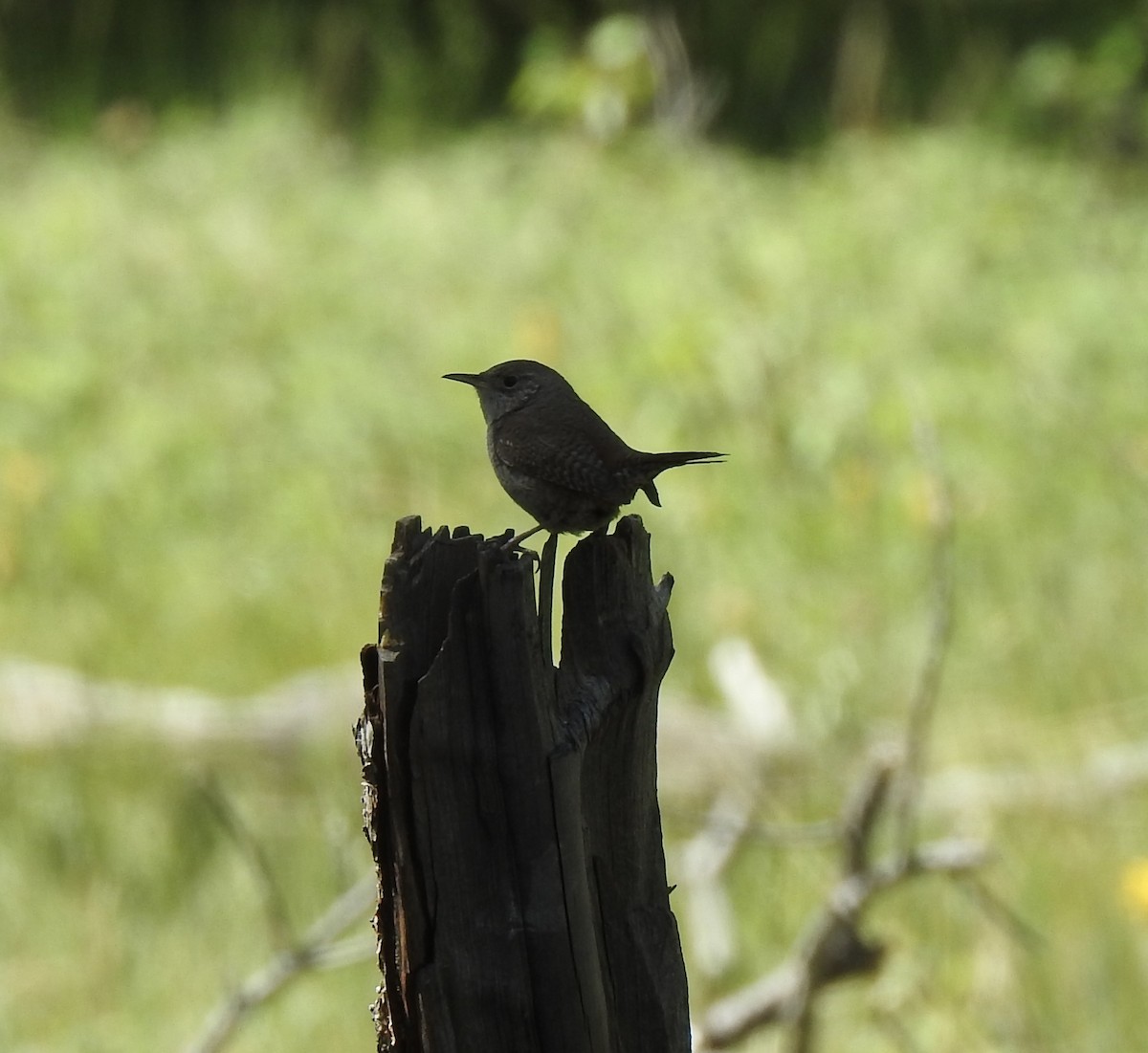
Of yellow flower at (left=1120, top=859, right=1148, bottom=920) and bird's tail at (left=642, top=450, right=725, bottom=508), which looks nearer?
bird's tail at (left=642, top=450, right=725, bottom=508)

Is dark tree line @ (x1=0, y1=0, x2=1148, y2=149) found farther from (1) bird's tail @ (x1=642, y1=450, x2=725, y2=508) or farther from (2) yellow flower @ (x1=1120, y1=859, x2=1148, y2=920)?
(1) bird's tail @ (x1=642, y1=450, x2=725, y2=508)

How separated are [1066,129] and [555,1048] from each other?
10.5m

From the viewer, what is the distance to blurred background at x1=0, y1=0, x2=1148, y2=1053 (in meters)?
5.01

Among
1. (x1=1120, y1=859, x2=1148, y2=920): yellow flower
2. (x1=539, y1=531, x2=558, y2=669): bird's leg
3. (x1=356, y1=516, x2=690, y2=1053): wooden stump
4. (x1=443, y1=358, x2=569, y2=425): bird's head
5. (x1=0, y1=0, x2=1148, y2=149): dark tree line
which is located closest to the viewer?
(x1=356, y1=516, x2=690, y2=1053): wooden stump

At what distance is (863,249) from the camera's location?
9.75 metres

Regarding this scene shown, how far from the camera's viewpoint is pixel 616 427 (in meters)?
7.86

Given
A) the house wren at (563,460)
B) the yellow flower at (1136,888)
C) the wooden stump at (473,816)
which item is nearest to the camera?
the wooden stump at (473,816)

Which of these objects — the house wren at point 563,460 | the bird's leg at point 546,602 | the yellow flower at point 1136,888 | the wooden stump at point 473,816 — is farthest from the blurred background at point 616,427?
the wooden stump at point 473,816

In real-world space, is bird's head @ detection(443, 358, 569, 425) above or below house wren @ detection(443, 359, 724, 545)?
above

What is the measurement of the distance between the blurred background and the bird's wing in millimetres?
892

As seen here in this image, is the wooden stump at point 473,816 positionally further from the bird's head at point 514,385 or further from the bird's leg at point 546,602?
the bird's head at point 514,385

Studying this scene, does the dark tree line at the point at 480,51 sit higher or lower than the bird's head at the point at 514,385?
higher

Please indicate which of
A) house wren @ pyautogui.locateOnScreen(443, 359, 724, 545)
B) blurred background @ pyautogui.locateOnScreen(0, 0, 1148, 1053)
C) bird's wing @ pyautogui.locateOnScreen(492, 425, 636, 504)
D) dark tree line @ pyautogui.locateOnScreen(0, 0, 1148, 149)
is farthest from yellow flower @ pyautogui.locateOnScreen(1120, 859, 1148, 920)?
dark tree line @ pyautogui.locateOnScreen(0, 0, 1148, 149)

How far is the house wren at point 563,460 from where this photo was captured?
2.80 metres
